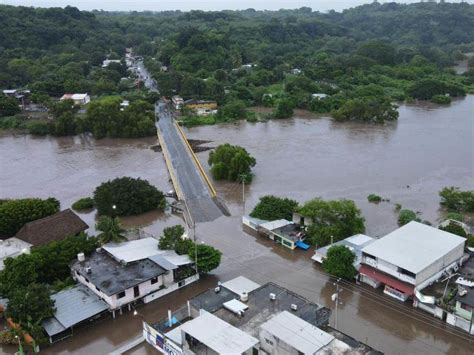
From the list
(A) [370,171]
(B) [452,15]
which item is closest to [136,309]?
(A) [370,171]

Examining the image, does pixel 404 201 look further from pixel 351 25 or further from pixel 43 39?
pixel 351 25

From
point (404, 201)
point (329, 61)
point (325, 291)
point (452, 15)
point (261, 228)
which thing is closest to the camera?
point (325, 291)

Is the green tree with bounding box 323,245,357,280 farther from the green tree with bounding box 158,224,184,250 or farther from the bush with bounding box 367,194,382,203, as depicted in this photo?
the bush with bounding box 367,194,382,203

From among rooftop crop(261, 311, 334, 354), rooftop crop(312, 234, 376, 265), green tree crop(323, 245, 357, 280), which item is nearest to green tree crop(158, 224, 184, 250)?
rooftop crop(312, 234, 376, 265)

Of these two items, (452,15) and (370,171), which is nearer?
(370,171)

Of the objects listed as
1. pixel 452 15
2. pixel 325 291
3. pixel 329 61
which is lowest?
pixel 325 291

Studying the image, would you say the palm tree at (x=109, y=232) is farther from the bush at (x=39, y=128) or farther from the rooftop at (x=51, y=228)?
the bush at (x=39, y=128)

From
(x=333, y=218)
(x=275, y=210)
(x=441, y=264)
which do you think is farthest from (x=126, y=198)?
(x=441, y=264)
